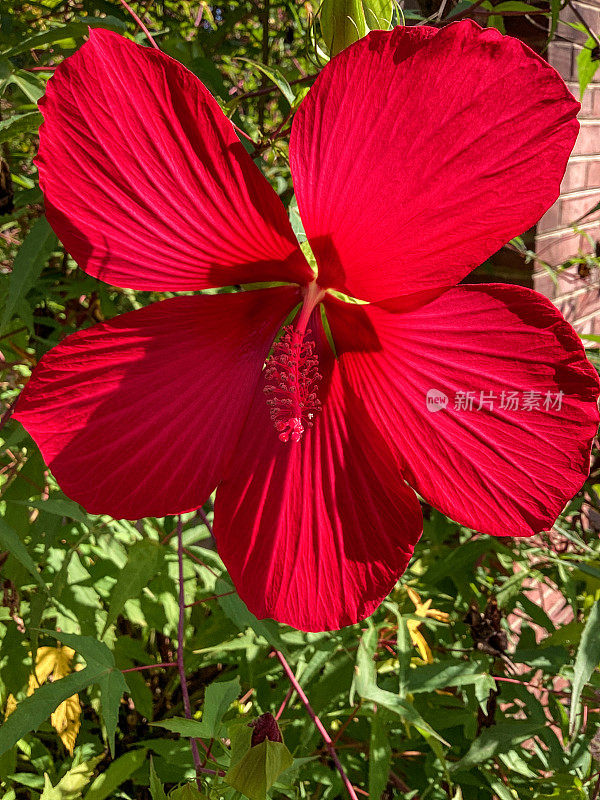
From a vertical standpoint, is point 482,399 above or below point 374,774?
above

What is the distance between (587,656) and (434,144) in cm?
58

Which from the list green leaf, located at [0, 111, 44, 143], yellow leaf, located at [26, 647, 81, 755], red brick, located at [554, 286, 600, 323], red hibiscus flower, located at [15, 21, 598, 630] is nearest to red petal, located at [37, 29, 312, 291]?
red hibiscus flower, located at [15, 21, 598, 630]

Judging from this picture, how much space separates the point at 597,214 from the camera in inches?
62.0

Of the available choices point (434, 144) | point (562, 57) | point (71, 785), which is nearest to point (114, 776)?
point (71, 785)

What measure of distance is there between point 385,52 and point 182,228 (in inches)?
6.2

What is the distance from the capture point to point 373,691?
26.9 inches

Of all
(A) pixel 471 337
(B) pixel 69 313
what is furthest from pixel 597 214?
(A) pixel 471 337

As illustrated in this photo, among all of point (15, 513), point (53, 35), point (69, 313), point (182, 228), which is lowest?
point (15, 513)

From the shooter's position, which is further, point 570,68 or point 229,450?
point 570,68

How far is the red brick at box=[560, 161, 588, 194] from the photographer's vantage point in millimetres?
1390

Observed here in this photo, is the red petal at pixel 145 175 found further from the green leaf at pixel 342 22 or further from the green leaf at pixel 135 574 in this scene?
the green leaf at pixel 135 574

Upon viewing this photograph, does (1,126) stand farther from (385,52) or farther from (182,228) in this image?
(385,52)

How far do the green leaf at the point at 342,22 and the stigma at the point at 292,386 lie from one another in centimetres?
19

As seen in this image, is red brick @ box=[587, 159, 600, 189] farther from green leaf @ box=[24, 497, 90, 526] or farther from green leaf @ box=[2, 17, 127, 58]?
green leaf @ box=[24, 497, 90, 526]
